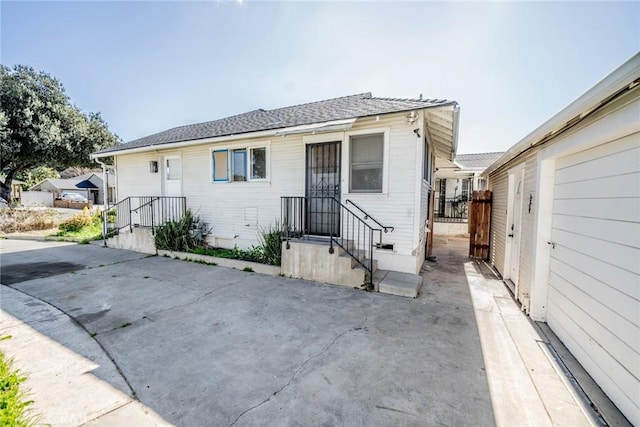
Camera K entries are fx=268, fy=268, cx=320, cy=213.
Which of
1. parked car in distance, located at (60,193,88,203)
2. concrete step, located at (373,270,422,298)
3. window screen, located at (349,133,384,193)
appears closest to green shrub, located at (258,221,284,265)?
window screen, located at (349,133,384,193)

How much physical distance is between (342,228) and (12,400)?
5.17 meters

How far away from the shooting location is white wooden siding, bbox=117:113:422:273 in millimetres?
5516

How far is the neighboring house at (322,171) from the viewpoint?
18.0 ft

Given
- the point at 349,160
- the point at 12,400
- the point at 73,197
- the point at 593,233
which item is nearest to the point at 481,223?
the point at 349,160

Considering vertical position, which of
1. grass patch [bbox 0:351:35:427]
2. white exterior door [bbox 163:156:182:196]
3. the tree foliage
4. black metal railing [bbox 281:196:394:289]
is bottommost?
grass patch [bbox 0:351:35:427]

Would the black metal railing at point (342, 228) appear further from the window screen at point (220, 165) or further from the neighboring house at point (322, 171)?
the window screen at point (220, 165)

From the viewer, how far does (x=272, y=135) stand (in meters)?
6.59

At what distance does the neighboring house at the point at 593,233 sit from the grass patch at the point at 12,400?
173 inches

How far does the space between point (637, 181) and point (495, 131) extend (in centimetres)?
2022

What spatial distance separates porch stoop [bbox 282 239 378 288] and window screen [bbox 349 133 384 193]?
4.90 ft

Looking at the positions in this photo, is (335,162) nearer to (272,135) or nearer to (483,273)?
(272,135)

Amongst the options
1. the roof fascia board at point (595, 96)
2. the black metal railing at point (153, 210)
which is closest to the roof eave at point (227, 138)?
the black metal railing at point (153, 210)

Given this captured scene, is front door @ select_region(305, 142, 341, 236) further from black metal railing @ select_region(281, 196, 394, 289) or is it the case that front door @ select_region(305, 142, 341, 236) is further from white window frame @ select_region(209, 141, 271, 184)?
white window frame @ select_region(209, 141, 271, 184)

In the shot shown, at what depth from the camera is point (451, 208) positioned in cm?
1562
